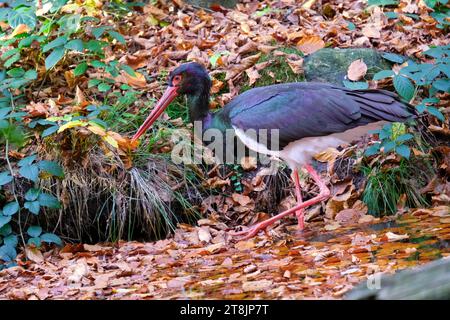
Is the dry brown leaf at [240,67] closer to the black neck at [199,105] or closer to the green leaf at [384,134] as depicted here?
the black neck at [199,105]

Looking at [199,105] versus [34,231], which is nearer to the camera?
[34,231]

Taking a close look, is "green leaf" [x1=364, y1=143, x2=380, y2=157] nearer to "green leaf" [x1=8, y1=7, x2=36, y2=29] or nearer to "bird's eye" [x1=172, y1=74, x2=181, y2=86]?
"bird's eye" [x1=172, y1=74, x2=181, y2=86]

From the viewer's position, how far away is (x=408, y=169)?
6348 millimetres

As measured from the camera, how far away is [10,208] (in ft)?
19.7

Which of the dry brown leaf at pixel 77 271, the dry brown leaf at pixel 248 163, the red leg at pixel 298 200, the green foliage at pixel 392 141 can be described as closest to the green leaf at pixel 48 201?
the dry brown leaf at pixel 77 271

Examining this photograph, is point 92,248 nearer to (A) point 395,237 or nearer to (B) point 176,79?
(B) point 176,79

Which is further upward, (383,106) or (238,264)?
(383,106)

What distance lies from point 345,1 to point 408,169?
2.79 metres

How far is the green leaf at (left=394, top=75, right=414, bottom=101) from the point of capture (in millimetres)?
6410

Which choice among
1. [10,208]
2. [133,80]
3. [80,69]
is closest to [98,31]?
[80,69]

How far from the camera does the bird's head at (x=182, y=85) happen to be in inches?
251

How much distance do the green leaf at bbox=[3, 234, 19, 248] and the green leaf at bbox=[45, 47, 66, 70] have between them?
1.41 meters

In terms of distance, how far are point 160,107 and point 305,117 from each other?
1.31m

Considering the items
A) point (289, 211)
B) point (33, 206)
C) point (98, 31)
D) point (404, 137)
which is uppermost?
point (98, 31)
